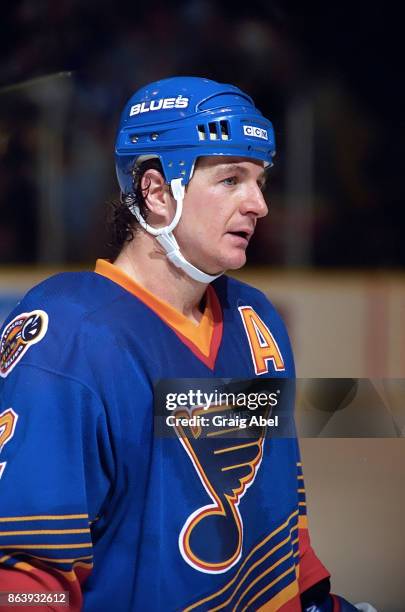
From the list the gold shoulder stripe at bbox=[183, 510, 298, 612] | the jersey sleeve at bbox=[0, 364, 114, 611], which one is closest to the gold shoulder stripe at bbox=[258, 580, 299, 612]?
the gold shoulder stripe at bbox=[183, 510, 298, 612]

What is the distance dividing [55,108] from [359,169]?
964 millimetres

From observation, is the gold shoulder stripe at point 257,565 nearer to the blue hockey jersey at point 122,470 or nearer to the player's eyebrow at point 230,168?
the blue hockey jersey at point 122,470

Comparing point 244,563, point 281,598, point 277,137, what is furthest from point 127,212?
point 277,137

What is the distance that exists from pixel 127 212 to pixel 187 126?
199 millimetres

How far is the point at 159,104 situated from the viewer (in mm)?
1435

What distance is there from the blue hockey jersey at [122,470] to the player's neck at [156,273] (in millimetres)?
23

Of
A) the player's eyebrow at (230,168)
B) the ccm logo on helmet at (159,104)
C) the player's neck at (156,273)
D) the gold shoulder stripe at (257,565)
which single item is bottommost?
the gold shoulder stripe at (257,565)

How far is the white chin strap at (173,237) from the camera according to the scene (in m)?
1.43

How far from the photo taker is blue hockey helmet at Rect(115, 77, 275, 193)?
1408 millimetres

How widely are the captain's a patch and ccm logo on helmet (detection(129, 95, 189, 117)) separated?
1.18 feet

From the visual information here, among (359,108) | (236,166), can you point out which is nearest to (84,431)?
(236,166)

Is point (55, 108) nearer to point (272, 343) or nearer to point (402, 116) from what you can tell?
point (402, 116)

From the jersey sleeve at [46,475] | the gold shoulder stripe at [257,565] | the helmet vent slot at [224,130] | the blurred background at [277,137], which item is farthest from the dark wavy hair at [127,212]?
the blurred background at [277,137]

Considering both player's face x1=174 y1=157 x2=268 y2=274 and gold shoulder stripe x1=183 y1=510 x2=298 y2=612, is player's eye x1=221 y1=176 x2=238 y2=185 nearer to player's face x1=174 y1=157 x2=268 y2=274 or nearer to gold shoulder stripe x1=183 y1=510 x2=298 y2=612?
player's face x1=174 y1=157 x2=268 y2=274
